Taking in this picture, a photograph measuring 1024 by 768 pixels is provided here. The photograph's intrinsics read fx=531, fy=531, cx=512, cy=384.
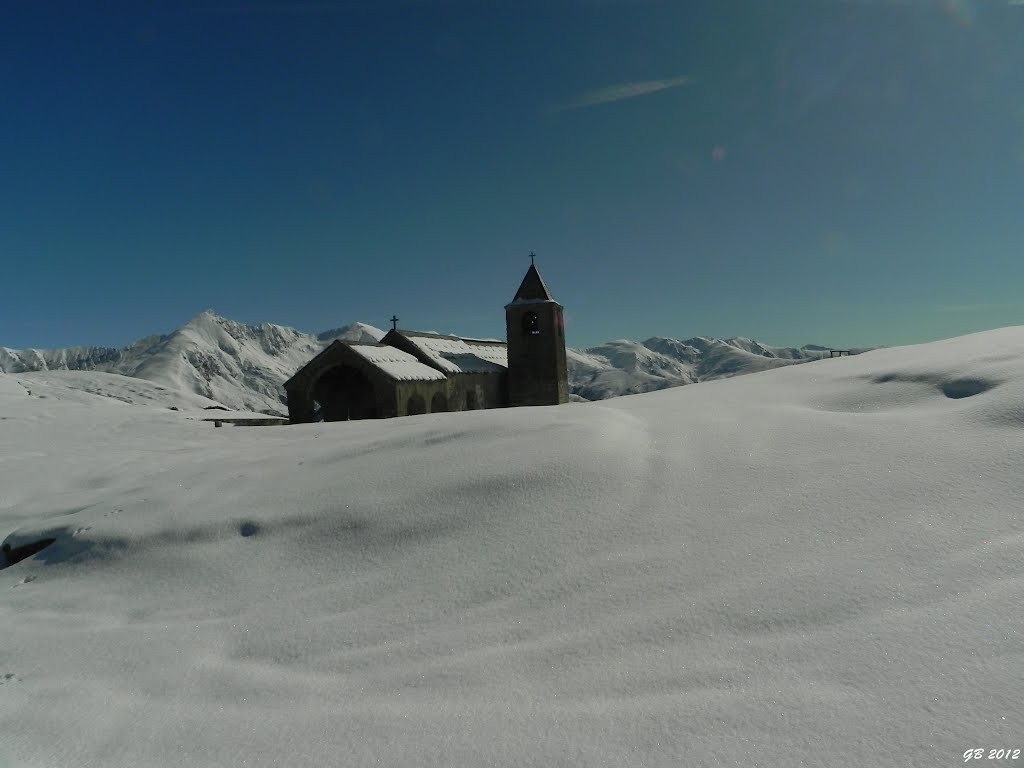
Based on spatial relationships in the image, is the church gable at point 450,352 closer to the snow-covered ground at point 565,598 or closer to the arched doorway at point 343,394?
the arched doorway at point 343,394

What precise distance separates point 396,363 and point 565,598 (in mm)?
19083

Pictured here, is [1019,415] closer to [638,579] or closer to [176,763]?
[638,579]

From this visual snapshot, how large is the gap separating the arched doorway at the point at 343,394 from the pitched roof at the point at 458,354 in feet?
9.87

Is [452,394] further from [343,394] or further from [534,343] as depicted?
[534,343]

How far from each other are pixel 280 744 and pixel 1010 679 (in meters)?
2.78

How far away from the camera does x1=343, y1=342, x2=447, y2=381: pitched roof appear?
2008 cm

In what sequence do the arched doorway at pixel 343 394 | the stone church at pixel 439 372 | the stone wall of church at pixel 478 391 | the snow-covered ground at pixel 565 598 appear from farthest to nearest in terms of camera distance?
the stone wall of church at pixel 478 391 → the arched doorway at pixel 343 394 → the stone church at pixel 439 372 → the snow-covered ground at pixel 565 598

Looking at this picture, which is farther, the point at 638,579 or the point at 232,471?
the point at 232,471

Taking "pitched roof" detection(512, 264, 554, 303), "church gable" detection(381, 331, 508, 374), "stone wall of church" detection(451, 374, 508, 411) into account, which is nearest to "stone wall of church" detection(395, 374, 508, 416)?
"stone wall of church" detection(451, 374, 508, 411)

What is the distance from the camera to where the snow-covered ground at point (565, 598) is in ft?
6.57

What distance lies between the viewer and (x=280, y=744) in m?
2.23

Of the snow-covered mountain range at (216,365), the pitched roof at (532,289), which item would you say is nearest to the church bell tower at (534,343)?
the pitched roof at (532,289)

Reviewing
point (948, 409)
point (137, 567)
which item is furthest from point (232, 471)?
point (948, 409)

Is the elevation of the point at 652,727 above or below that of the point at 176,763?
above
